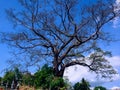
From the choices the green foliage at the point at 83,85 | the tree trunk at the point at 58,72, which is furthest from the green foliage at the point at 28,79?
the green foliage at the point at 83,85

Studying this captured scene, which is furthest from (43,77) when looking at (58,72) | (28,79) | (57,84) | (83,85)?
(83,85)

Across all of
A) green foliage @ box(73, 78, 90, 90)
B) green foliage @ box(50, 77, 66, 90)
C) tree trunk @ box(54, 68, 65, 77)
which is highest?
tree trunk @ box(54, 68, 65, 77)

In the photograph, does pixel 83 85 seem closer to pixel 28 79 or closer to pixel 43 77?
pixel 43 77

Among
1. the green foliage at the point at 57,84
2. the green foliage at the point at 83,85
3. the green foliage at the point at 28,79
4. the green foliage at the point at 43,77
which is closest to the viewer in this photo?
the green foliage at the point at 57,84

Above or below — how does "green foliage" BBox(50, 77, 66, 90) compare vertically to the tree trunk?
below

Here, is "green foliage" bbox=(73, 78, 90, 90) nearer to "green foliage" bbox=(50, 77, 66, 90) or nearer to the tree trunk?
the tree trunk

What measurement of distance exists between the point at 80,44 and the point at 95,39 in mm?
1151

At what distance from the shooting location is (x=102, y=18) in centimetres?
2228

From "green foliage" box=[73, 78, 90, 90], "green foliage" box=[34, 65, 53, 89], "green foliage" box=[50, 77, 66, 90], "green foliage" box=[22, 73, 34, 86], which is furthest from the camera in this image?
"green foliage" box=[73, 78, 90, 90]

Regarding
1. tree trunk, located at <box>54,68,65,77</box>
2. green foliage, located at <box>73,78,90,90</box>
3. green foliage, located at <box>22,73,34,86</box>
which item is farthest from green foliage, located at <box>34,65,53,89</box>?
green foliage, located at <box>73,78,90,90</box>

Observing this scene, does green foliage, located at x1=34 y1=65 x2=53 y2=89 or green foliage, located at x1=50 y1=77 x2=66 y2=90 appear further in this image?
green foliage, located at x1=34 y1=65 x2=53 y2=89

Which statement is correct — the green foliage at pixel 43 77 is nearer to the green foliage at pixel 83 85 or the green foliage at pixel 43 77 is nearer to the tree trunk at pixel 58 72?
the tree trunk at pixel 58 72

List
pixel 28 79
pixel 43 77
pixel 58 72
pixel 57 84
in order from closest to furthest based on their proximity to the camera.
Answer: pixel 57 84
pixel 43 77
pixel 28 79
pixel 58 72

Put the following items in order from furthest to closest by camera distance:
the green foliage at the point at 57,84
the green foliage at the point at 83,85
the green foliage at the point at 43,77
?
the green foliage at the point at 83,85, the green foliage at the point at 43,77, the green foliage at the point at 57,84
